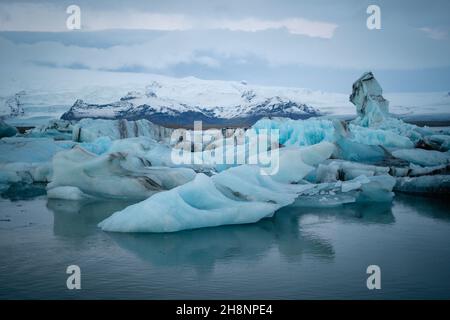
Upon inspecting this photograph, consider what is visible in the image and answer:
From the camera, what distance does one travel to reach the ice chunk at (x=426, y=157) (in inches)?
489

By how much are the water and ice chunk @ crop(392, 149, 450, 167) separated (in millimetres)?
4795

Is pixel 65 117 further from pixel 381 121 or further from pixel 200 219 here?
pixel 200 219

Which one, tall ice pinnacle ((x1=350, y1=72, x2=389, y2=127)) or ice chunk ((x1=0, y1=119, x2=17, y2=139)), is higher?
tall ice pinnacle ((x1=350, y1=72, x2=389, y2=127))

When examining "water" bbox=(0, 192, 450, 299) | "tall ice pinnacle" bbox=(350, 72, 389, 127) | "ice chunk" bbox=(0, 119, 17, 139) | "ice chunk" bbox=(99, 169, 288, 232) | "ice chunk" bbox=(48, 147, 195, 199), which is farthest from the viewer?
"tall ice pinnacle" bbox=(350, 72, 389, 127)

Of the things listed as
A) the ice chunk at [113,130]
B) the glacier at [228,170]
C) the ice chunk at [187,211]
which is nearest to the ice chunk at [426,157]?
the glacier at [228,170]

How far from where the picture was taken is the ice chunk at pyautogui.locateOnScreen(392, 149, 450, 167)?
40.8ft

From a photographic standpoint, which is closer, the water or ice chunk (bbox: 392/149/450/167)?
the water

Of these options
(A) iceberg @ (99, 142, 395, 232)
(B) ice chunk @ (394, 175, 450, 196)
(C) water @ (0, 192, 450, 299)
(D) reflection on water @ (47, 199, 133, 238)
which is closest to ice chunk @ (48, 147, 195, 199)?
(D) reflection on water @ (47, 199, 133, 238)

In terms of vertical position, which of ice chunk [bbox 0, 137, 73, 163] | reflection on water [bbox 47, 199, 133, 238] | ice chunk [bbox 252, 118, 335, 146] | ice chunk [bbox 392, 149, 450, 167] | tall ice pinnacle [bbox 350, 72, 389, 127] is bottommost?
reflection on water [bbox 47, 199, 133, 238]

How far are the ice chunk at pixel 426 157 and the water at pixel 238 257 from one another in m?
4.79

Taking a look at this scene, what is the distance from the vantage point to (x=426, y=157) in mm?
12633

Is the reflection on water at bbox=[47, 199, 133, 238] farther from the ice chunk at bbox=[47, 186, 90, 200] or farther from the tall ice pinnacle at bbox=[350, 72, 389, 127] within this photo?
the tall ice pinnacle at bbox=[350, 72, 389, 127]

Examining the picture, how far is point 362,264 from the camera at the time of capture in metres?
5.41

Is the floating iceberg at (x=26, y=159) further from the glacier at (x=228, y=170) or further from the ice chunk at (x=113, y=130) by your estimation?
the ice chunk at (x=113, y=130)
